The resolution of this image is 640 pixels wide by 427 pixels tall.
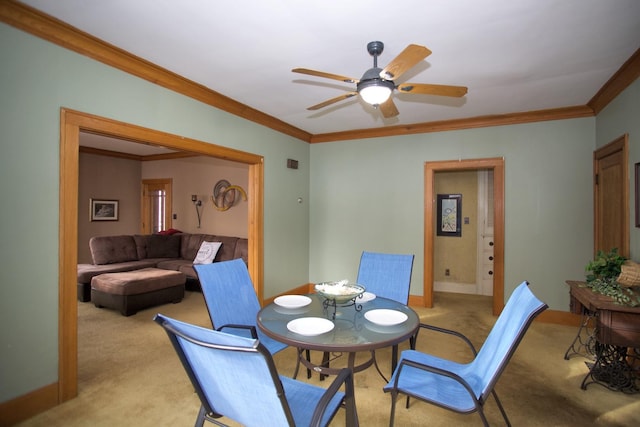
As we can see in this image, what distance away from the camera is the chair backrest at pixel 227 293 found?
227cm

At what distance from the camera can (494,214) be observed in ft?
14.2

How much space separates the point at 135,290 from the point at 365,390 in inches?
130

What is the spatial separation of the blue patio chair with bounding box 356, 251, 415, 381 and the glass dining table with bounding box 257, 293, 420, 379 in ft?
1.52

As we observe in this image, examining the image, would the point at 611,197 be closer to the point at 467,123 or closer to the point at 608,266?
the point at 608,266

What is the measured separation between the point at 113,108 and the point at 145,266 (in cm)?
366

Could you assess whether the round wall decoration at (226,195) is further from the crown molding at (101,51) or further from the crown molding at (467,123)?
the crown molding at (101,51)

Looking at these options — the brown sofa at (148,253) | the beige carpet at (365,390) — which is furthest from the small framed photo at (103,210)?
the beige carpet at (365,390)

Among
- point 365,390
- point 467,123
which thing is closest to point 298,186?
point 467,123

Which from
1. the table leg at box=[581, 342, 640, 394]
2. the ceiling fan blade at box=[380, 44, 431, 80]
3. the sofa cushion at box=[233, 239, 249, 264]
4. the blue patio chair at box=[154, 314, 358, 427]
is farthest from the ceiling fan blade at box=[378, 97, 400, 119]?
the sofa cushion at box=[233, 239, 249, 264]

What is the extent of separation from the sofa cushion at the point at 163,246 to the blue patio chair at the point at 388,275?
4.70 m

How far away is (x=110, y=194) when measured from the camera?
23.9 feet

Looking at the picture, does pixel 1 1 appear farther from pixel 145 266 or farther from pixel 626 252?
pixel 626 252

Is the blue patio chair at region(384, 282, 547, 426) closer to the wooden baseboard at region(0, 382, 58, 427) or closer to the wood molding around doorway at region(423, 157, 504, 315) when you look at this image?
the wooden baseboard at region(0, 382, 58, 427)

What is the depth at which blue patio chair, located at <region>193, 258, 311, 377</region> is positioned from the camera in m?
2.25
